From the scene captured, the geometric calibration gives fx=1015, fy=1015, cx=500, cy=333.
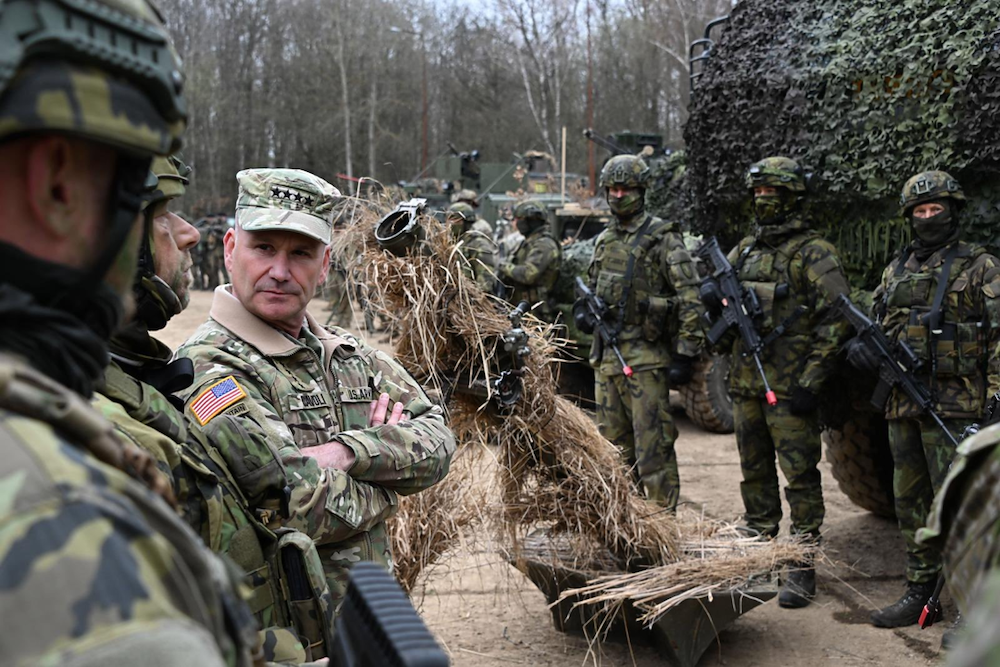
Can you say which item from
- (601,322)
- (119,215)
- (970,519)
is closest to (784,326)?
(601,322)

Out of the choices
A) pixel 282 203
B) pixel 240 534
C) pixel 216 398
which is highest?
pixel 282 203

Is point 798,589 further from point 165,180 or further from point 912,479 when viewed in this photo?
point 165,180

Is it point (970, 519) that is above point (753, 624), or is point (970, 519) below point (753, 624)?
above

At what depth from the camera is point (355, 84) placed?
32.2m

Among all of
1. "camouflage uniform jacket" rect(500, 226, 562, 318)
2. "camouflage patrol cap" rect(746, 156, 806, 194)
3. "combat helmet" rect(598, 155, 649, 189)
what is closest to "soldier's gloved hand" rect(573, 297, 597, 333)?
"combat helmet" rect(598, 155, 649, 189)

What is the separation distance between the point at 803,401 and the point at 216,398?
377cm

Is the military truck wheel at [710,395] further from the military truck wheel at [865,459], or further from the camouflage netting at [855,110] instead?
the military truck wheel at [865,459]

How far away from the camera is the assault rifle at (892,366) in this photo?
15.6 ft

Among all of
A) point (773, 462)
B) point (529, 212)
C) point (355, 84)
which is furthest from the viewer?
point (355, 84)

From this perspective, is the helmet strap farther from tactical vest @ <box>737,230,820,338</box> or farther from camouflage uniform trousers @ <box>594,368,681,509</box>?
camouflage uniform trousers @ <box>594,368,681,509</box>

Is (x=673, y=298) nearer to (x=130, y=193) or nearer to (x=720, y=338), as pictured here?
(x=720, y=338)

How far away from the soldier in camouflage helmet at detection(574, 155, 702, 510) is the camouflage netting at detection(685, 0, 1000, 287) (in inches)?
32.9

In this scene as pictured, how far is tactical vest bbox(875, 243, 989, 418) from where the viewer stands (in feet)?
15.3

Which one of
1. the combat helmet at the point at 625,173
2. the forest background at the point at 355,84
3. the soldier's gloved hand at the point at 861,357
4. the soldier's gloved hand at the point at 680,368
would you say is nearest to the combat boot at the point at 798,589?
the soldier's gloved hand at the point at 861,357
